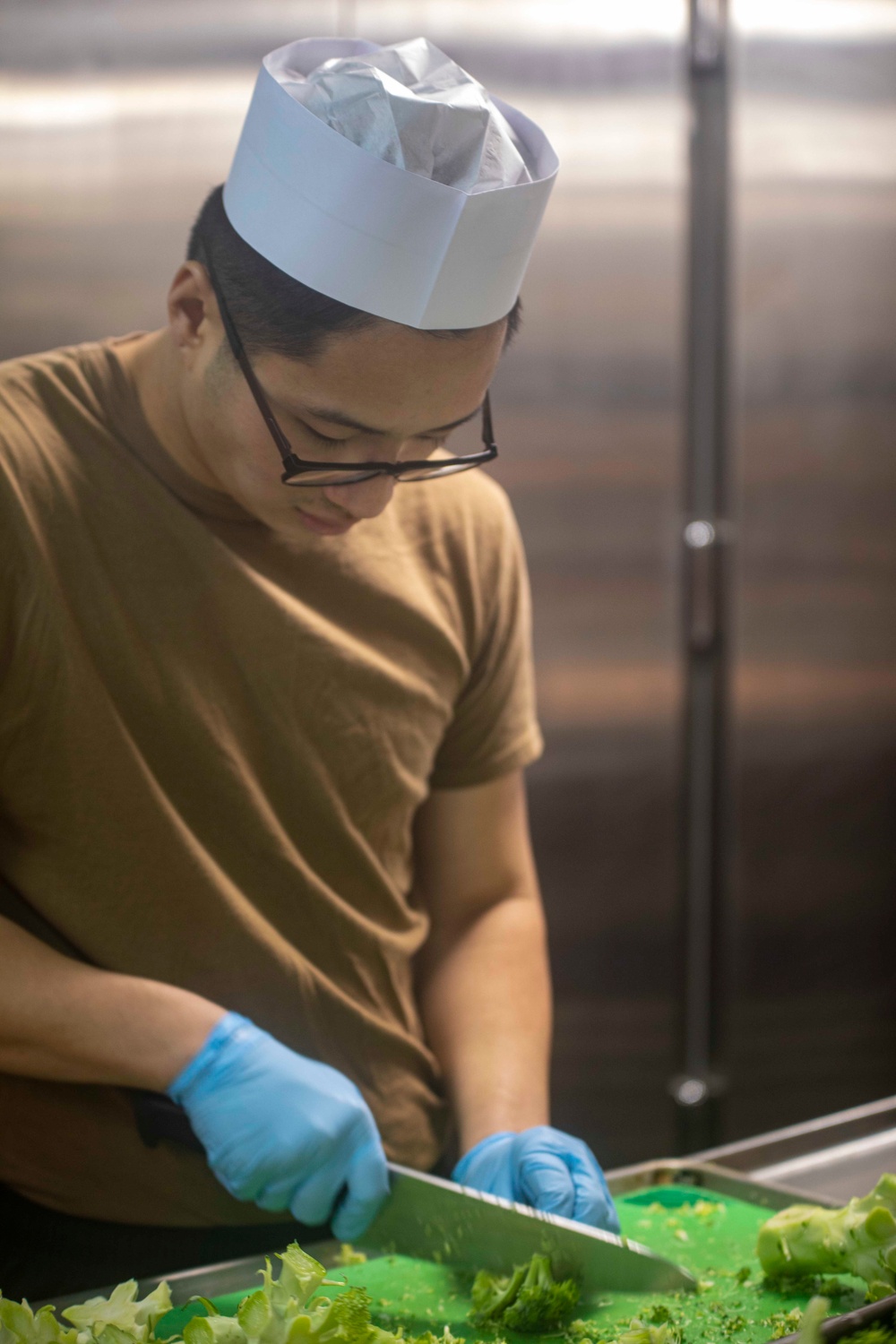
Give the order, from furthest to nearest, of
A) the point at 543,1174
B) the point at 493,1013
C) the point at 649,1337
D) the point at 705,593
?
the point at 705,593 → the point at 493,1013 → the point at 543,1174 → the point at 649,1337

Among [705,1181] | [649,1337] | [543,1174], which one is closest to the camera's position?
[649,1337]

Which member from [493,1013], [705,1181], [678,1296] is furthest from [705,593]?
[678,1296]

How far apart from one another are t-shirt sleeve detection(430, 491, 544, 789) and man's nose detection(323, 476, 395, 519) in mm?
297

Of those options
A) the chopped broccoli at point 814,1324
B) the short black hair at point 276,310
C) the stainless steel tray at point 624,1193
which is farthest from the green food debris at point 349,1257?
the short black hair at point 276,310

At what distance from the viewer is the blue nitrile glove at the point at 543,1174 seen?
119cm

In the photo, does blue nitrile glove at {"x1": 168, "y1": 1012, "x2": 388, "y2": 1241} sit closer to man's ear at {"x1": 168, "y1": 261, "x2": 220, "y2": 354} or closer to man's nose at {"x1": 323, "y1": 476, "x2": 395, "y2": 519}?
man's nose at {"x1": 323, "y1": 476, "x2": 395, "y2": 519}

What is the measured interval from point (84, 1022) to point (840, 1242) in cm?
70

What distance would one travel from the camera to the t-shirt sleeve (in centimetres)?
150

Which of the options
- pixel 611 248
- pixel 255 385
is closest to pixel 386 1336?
pixel 255 385

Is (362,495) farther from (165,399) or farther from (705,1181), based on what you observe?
(705,1181)

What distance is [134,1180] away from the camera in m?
1.29

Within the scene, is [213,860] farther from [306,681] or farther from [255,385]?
[255,385]

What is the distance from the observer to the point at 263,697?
1309 mm

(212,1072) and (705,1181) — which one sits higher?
(212,1072)
